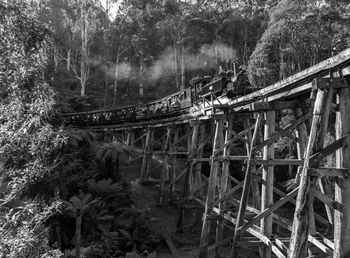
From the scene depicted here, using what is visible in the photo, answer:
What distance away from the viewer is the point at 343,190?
4.49 metres

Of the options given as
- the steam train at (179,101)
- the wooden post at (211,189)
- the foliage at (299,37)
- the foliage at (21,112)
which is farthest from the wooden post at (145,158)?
the foliage at (21,112)

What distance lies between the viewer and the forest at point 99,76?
5.25 meters

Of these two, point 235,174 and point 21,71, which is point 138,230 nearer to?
point 21,71

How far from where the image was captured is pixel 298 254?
14.1ft

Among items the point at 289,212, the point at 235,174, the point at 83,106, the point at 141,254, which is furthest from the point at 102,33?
the point at 141,254

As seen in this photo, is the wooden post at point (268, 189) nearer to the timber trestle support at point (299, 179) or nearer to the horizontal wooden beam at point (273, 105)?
the timber trestle support at point (299, 179)

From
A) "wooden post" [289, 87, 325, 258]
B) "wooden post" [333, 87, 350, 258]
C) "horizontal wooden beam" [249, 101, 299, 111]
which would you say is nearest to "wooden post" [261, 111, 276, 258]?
"horizontal wooden beam" [249, 101, 299, 111]

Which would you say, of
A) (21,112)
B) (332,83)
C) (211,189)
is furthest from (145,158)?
(332,83)

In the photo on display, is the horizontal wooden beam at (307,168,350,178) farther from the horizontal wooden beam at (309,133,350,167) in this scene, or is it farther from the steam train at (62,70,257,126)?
the steam train at (62,70,257,126)

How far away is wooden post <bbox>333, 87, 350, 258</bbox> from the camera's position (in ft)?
14.0

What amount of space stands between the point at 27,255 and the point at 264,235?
13.8ft

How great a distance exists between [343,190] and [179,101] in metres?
11.0

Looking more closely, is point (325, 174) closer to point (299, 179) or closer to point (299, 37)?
point (299, 179)

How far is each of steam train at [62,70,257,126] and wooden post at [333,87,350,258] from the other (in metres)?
4.99
